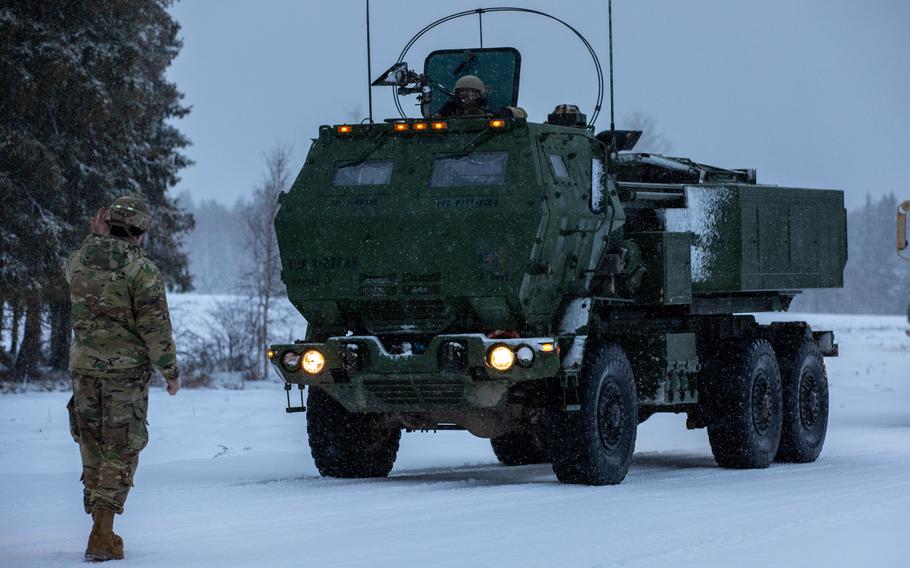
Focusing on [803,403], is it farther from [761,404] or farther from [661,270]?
[661,270]

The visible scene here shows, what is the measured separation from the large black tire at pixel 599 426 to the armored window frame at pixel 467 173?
1.73 meters

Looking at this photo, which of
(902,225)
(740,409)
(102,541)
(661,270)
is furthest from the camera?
→ (902,225)

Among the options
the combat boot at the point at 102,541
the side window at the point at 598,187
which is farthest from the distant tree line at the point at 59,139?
the combat boot at the point at 102,541

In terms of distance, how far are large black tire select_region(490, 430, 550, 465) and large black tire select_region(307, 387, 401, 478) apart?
2.68m

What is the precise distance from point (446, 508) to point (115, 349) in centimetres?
330

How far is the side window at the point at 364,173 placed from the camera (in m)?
14.4

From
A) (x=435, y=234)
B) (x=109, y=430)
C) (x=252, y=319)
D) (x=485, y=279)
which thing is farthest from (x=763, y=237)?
(x=252, y=319)

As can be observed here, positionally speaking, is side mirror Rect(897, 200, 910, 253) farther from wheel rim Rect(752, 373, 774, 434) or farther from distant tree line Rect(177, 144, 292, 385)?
distant tree line Rect(177, 144, 292, 385)

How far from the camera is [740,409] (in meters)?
16.6

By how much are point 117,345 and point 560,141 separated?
591cm

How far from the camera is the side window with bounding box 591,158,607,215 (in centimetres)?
1452

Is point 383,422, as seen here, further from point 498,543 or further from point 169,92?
point 169,92

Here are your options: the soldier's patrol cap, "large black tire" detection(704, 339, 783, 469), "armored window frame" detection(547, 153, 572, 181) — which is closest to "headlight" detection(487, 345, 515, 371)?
"armored window frame" detection(547, 153, 572, 181)

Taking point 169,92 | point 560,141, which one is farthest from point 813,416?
point 169,92
